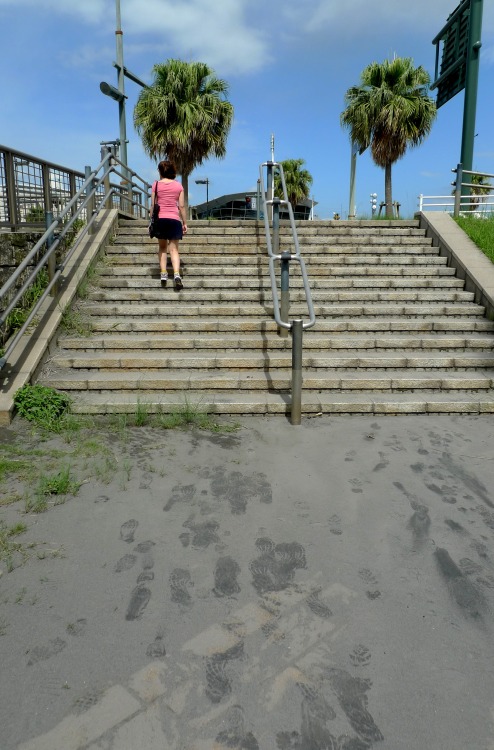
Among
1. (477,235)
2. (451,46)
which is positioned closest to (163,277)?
(477,235)

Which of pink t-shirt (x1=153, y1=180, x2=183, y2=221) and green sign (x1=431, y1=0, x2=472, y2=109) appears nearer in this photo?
pink t-shirt (x1=153, y1=180, x2=183, y2=221)

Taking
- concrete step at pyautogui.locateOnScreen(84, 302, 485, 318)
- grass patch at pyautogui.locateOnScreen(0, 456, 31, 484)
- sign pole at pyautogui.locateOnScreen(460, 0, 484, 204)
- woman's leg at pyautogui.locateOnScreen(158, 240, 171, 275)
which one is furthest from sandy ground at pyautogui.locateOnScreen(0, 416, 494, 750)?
sign pole at pyautogui.locateOnScreen(460, 0, 484, 204)

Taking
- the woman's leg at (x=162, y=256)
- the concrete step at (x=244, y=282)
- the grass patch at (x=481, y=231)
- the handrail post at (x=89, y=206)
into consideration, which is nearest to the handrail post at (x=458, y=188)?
the grass patch at (x=481, y=231)

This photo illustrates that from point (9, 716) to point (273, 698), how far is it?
90cm

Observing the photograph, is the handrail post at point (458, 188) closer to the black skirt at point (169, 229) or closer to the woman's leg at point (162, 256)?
the black skirt at point (169, 229)

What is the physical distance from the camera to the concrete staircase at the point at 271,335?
15.7ft

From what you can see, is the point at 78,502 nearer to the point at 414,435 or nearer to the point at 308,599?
the point at 308,599

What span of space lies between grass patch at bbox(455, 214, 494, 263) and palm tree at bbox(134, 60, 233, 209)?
13.4 meters

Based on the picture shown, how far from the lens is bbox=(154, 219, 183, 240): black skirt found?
6457 millimetres

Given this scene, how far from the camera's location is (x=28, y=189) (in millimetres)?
5766

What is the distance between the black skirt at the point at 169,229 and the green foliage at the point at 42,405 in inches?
114

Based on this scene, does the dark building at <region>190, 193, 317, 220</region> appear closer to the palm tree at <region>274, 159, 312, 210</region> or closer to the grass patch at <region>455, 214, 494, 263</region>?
the palm tree at <region>274, 159, 312, 210</region>

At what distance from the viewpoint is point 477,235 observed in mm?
7793

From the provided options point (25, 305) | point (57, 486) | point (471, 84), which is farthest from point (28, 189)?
point (471, 84)
